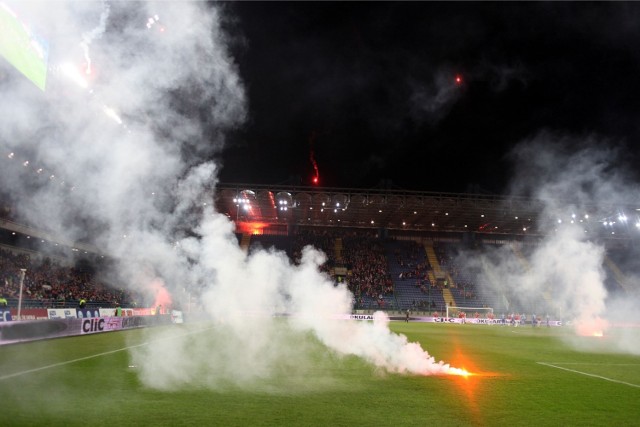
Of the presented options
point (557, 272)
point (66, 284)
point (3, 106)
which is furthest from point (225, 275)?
point (557, 272)

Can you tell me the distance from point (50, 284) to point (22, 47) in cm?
2471

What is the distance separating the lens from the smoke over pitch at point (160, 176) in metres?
11.3

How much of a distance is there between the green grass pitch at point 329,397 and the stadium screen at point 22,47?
7397 millimetres

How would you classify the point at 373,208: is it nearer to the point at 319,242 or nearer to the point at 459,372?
the point at 319,242

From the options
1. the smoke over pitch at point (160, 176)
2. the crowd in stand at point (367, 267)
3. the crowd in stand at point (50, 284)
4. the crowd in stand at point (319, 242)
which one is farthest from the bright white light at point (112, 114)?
the crowd in stand at point (319, 242)

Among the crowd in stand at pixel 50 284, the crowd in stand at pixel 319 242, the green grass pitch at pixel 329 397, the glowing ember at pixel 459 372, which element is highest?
the crowd in stand at pixel 319 242

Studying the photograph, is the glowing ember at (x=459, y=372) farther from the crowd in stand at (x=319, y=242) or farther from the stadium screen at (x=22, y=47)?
the crowd in stand at (x=319, y=242)

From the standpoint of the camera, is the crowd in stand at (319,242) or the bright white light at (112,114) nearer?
the bright white light at (112,114)

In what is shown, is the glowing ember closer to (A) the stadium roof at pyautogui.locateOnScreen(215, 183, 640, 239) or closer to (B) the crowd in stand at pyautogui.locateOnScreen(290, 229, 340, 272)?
(A) the stadium roof at pyautogui.locateOnScreen(215, 183, 640, 239)

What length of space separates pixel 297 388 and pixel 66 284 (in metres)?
28.4

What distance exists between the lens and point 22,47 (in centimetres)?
1054

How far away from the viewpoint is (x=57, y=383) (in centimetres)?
948

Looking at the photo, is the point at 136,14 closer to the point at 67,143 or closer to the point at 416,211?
the point at 67,143

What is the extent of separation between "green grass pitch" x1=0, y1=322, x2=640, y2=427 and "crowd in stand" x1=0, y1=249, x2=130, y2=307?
15.3 metres
